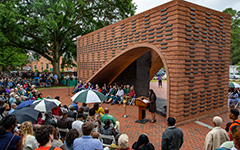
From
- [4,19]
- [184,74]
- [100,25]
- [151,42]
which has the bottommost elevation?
[184,74]

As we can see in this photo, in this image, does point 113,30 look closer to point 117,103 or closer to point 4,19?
point 117,103

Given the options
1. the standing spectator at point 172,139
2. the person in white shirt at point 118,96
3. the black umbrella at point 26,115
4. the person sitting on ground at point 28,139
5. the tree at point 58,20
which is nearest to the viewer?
the person sitting on ground at point 28,139

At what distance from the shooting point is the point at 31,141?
3.17m

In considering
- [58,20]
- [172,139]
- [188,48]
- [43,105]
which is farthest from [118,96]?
[58,20]

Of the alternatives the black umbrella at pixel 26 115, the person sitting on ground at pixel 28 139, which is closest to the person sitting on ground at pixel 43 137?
the person sitting on ground at pixel 28 139

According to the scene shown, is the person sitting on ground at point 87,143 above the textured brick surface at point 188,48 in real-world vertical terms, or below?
below

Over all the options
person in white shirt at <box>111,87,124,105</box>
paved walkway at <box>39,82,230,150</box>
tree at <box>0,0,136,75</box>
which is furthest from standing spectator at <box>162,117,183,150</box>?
tree at <box>0,0,136,75</box>

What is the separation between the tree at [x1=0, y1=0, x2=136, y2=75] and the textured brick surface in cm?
1196

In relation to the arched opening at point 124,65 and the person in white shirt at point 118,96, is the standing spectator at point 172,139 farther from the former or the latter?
the person in white shirt at point 118,96

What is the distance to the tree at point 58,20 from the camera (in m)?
18.6

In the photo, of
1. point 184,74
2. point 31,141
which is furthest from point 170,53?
point 31,141

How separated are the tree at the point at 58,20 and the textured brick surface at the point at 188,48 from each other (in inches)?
471

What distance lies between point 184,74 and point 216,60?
9.29 feet

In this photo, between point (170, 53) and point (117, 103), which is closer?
point (170, 53)
